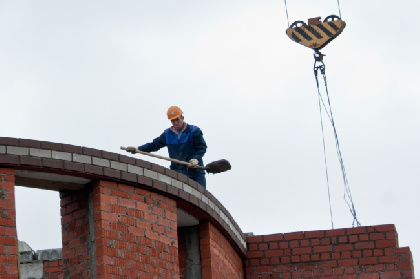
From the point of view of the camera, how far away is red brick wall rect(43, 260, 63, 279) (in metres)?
17.8

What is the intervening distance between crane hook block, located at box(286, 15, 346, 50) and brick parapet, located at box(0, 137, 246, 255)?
654cm

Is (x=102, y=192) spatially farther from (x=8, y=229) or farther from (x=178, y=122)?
(x=178, y=122)

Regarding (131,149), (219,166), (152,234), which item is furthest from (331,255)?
(152,234)

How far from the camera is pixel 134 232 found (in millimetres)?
14406

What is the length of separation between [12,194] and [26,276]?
4.79m

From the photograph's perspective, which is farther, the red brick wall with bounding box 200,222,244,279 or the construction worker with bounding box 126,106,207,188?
the construction worker with bounding box 126,106,207,188

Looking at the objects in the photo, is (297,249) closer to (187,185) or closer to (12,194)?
(187,185)

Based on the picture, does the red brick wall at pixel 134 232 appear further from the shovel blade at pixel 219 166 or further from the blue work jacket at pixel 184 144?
the blue work jacket at pixel 184 144

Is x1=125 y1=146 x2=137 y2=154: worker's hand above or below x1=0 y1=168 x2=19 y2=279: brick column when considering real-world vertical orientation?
above

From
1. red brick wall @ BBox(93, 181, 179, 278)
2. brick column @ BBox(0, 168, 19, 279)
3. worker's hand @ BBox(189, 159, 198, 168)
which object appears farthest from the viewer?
worker's hand @ BBox(189, 159, 198, 168)

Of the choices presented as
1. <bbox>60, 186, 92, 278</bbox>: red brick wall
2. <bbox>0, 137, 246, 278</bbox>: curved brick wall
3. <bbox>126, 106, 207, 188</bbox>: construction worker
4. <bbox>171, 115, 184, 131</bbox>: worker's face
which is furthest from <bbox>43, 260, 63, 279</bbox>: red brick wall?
<bbox>60, 186, 92, 278</bbox>: red brick wall

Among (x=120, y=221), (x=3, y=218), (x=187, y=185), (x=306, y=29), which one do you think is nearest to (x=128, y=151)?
(x=187, y=185)

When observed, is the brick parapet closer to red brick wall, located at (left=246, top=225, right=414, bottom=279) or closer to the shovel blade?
the shovel blade

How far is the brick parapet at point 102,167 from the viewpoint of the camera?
1348cm
